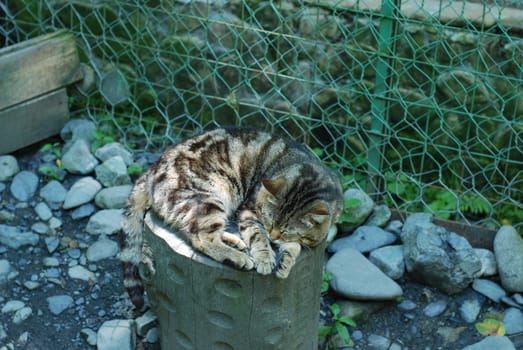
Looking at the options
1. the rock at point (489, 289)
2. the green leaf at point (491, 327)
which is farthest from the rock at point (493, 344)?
the rock at point (489, 289)

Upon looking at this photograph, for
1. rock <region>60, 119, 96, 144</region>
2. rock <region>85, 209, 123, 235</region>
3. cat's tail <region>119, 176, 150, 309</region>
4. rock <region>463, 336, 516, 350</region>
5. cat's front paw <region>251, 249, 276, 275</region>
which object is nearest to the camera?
cat's front paw <region>251, 249, 276, 275</region>

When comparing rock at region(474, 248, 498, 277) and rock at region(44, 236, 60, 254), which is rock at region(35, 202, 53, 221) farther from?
rock at region(474, 248, 498, 277)

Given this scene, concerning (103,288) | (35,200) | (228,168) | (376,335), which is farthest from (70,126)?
(376,335)

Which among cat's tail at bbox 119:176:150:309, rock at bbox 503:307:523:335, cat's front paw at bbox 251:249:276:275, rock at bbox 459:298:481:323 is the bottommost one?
rock at bbox 459:298:481:323

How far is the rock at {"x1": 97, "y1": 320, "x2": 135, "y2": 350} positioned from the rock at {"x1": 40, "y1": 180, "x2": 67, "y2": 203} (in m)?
1.14

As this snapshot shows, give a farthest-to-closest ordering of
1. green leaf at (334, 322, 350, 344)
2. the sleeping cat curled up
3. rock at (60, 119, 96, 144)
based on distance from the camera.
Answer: rock at (60, 119, 96, 144) → green leaf at (334, 322, 350, 344) → the sleeping cat curled up

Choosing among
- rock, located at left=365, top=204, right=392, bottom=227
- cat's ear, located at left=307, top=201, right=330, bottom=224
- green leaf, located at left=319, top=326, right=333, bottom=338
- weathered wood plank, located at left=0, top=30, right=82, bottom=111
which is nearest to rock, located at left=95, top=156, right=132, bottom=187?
weathered wood plank, located at left=0, top=30, right=82, bottom=111

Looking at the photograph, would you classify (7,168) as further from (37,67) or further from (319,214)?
(319,214)

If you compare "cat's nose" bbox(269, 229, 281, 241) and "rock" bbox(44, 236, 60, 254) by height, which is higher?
"cat's nose" bbox(269, 229, 281, 241)

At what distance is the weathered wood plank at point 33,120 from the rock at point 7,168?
0.30 ft

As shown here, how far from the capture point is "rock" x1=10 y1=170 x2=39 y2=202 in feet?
16.8

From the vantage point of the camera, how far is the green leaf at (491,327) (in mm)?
4352

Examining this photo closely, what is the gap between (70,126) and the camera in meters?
5.60

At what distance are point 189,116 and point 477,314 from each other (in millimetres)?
2104
